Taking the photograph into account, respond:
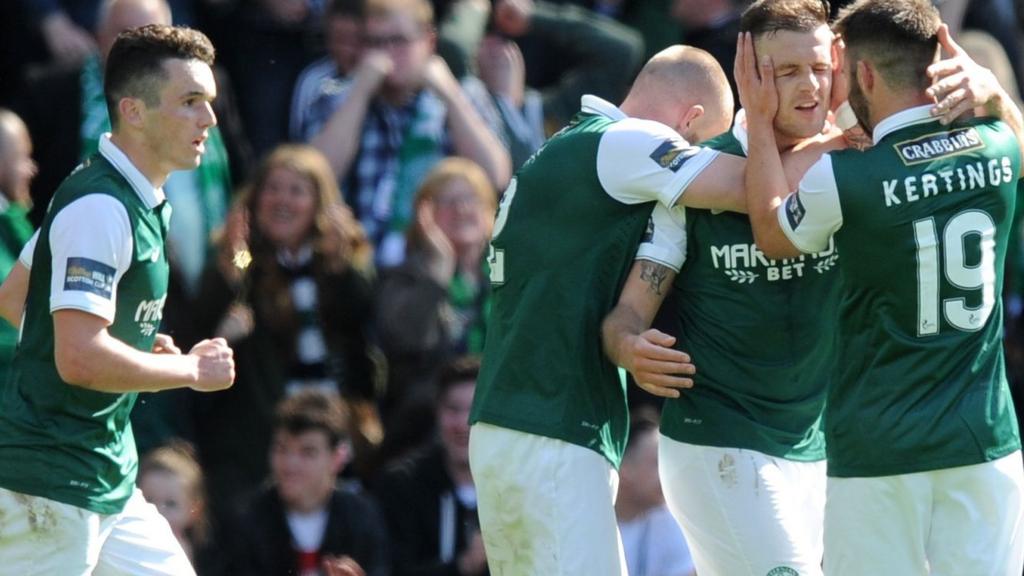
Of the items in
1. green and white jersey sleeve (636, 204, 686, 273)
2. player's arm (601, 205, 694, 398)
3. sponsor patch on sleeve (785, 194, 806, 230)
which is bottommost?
player's arm (601, 205, 694, 398)

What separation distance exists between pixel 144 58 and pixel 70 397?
121 centimetres

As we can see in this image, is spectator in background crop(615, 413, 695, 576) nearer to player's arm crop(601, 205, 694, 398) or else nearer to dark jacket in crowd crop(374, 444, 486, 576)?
dark jacket in crowd crop(374, 444, 486, 576)

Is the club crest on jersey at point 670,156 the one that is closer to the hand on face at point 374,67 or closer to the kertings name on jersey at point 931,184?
the kertings name on jersey at point 931,184

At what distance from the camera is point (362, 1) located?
11.0 meters

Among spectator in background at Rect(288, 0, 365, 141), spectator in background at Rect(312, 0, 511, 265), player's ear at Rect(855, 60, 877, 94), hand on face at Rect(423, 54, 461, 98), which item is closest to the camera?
player's ear at Rect(855, 60, 877, 94)

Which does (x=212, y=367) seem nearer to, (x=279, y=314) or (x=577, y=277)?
(x=577, y=277)

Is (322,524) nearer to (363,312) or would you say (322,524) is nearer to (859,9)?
(363,312)

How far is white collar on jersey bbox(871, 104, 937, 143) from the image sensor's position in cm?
631

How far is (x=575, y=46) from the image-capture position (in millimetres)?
12031

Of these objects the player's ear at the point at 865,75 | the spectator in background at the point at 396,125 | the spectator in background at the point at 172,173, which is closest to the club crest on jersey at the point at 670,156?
the player's ear at the point at 865,75

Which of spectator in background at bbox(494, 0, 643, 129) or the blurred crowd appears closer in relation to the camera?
the blurred crowd

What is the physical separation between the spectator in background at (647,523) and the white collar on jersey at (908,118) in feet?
11.1

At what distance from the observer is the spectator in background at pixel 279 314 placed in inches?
388

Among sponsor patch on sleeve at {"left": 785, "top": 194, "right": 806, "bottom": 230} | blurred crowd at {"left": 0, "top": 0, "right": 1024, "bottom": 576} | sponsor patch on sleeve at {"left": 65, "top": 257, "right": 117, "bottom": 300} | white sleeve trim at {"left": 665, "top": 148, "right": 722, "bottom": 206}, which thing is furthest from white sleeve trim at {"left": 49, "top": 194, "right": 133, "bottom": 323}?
sponsor patch on sleeve at {"left": 785, "top": 194, "right": 806, "bottom": 230}
